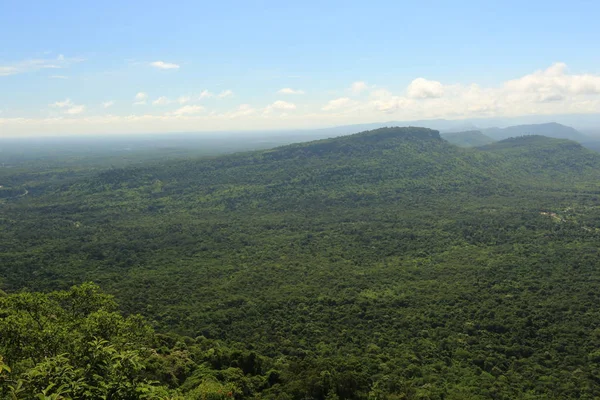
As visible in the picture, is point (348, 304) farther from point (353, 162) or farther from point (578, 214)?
point (353, 162)

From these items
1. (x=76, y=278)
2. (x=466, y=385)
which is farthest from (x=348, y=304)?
(x=76, y=278)

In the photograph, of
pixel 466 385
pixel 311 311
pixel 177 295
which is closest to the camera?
pixel 466 385

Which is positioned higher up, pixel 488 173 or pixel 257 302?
pixel 488 173

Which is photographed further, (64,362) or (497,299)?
(497,299)

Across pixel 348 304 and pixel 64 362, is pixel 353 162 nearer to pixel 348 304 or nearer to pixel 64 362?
pixel 348 304

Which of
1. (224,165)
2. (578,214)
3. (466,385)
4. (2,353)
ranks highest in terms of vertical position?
(224,165)

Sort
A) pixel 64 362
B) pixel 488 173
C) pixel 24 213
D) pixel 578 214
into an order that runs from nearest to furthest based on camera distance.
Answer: pixel 64 362, pixel 578 214, pixel 24 213, pixel 488 173
